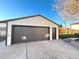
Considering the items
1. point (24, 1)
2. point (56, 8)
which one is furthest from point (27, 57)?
point (56, 8)

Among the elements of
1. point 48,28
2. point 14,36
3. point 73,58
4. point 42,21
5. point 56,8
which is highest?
point 56,8

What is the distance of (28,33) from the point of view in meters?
13.7

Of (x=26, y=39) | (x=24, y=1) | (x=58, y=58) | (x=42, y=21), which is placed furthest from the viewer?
(x=24, y=1)

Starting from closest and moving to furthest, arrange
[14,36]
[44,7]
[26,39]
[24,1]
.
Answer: [14,36] < [26,39] < [24,1] < [44,7]

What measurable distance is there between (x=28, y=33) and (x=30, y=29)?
645mm

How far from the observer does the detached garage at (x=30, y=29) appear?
481 inches

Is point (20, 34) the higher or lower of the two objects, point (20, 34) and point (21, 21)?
the lower

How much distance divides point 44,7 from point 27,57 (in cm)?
1593

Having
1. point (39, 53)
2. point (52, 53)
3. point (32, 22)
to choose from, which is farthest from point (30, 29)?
point (52, 53)

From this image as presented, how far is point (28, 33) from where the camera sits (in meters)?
13.7

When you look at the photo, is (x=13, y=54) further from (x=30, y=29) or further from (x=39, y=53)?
(x=30, y=29)

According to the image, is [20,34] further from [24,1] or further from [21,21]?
[24,1]

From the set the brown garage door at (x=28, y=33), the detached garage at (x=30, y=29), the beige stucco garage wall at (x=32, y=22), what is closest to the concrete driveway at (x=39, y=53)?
the beige stucco garage wall at (x=32, y=22)

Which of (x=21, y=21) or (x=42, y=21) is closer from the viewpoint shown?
(x=21, y=21)
